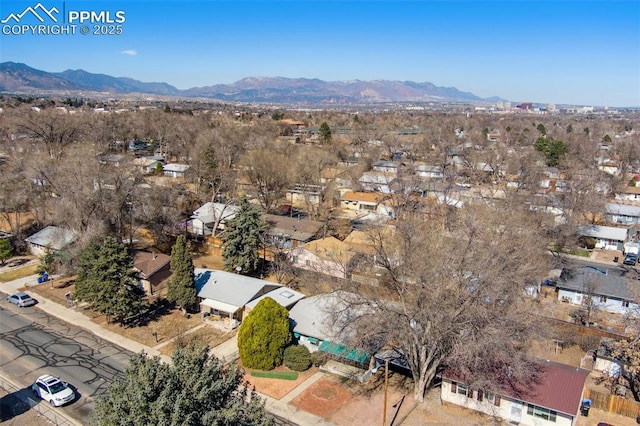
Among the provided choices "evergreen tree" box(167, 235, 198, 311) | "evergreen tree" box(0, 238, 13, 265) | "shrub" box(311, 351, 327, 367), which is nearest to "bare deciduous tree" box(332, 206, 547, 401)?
"shrub" box(311, 351, 327, 367)

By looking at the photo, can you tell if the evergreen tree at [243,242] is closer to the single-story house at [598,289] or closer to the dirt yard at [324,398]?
the dirt yard at [324,398]

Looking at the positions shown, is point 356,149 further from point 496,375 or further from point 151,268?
point 496,375

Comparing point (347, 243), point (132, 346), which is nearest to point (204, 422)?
point (132, 346)

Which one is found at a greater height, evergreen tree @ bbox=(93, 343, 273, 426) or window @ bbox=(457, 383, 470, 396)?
evergreen tree @ bbox=(93, 343, 273, 426)

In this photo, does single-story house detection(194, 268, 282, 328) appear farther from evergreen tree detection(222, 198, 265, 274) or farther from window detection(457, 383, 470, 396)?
window detection(457, 383, 470, 396)

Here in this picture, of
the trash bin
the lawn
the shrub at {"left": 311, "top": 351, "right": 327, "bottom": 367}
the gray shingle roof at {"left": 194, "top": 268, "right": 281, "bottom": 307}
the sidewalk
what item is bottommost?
the lawn
